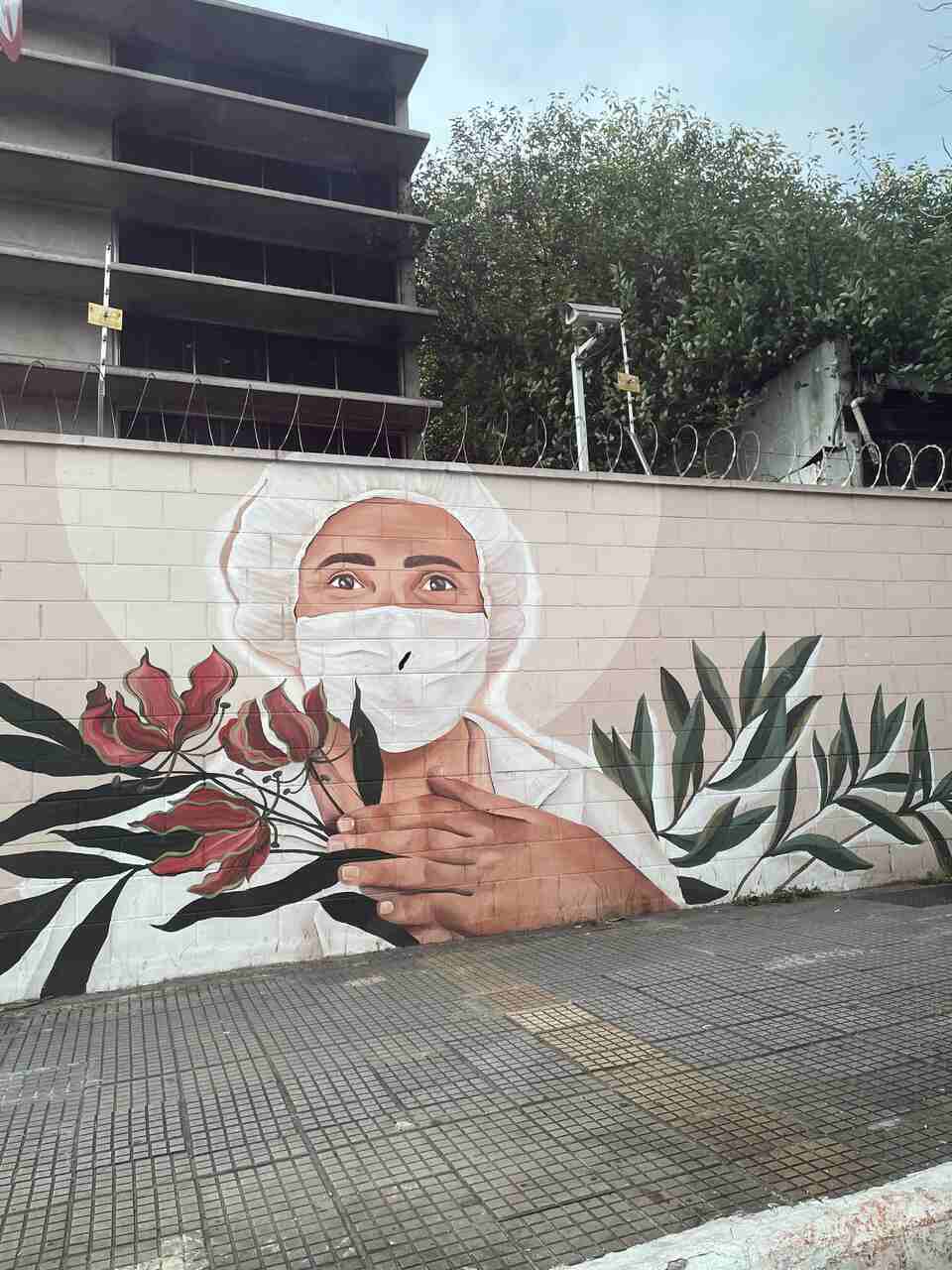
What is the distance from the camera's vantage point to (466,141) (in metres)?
18.9

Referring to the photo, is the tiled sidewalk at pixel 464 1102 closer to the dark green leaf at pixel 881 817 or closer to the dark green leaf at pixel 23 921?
the dark green leaf at pixel 23 921

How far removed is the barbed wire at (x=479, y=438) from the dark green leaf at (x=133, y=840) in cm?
618

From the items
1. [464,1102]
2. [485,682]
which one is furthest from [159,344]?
[464,1102]

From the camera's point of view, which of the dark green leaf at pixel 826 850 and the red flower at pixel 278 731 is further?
the dark green leaf at pixel 826 850

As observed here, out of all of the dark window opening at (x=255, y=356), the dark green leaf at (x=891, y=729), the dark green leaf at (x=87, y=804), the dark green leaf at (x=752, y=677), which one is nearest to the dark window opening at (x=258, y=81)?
the dark window opening at (x=255, y=356)

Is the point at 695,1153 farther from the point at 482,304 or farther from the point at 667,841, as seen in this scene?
the point at 482,304

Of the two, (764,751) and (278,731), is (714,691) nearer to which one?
(764,751)

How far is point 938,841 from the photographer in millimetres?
7727

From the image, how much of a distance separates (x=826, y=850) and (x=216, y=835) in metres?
4.63

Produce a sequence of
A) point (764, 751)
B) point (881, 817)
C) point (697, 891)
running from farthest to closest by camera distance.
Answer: point (881, 817)
point (764, 751)
point (697, 891)

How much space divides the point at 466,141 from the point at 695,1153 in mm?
19500

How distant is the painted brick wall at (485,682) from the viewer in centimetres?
551

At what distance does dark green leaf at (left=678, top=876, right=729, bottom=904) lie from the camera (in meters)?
6.90

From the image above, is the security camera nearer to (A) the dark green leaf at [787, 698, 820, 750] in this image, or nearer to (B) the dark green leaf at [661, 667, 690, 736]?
(B) the dark green leaf at [661, 667, 690, 736]
